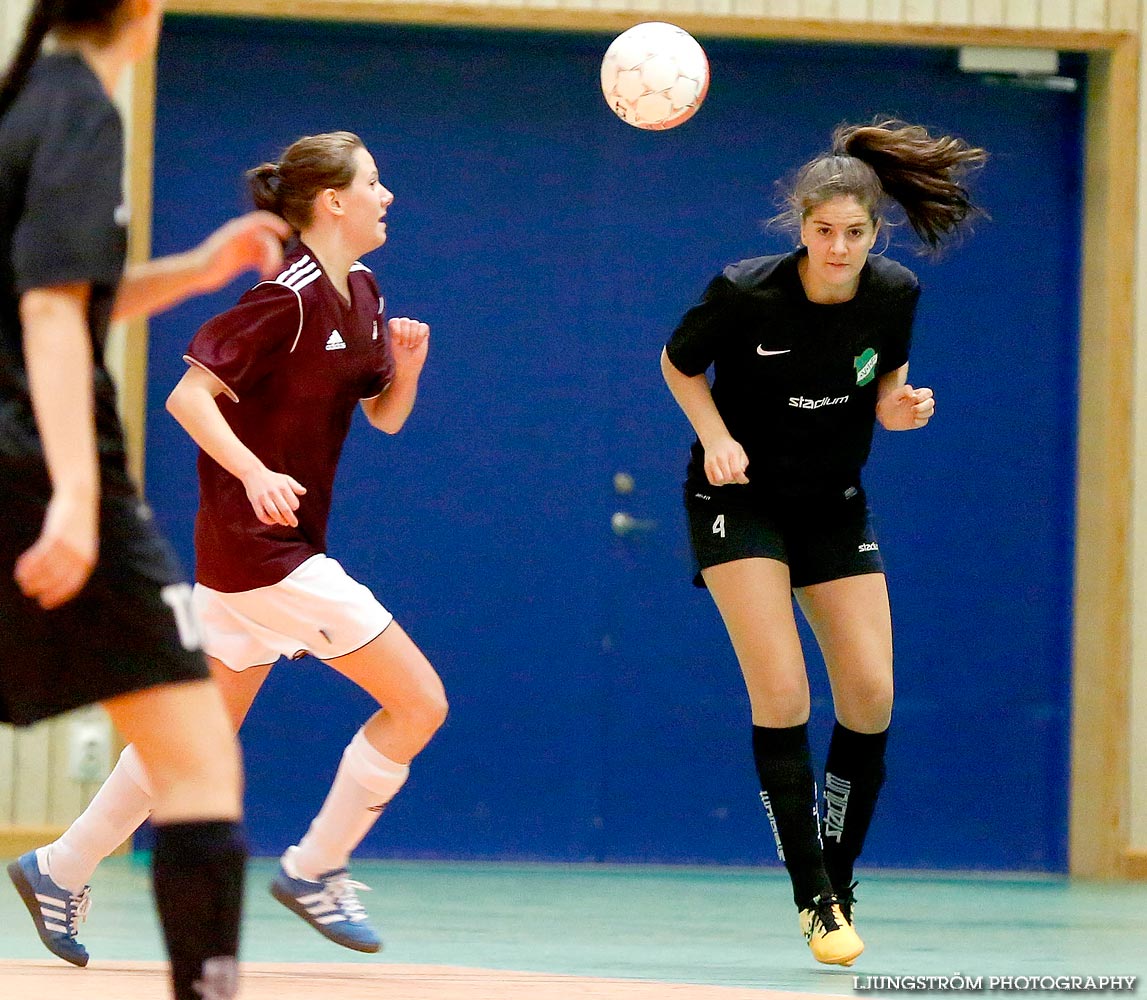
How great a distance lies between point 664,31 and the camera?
448cm

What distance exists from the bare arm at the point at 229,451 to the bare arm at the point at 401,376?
1.37 ft

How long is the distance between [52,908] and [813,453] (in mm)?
1920

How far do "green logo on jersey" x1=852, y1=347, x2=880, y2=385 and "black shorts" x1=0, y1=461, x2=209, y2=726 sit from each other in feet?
7.18

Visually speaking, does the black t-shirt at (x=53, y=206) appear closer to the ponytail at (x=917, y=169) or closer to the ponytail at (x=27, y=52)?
the ponytail at (x=27, y=52)

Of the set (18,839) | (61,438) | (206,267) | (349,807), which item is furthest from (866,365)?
(18,839)

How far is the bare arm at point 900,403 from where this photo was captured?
3.95 meters

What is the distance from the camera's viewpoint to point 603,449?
6.30 m

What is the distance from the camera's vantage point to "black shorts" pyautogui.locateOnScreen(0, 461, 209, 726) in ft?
6.89

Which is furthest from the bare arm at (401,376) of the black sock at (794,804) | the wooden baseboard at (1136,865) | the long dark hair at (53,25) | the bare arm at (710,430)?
the wooden baseboard at (1136,865)

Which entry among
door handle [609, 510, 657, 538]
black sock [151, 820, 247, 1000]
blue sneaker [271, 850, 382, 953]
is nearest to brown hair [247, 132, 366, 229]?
blue sneaker [271, 850, 382, 953]

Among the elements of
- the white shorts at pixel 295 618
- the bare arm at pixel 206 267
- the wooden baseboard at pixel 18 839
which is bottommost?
the wooden baseboard at pixel 18 839

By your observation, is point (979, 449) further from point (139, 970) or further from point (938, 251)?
point (139, 970)

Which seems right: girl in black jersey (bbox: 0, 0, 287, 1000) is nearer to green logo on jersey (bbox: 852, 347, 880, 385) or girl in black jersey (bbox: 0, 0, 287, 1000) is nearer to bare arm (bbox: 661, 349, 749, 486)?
bare arm (bbox: 661, 349, 749, 486)

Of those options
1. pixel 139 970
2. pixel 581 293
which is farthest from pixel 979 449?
pixel 139 970
